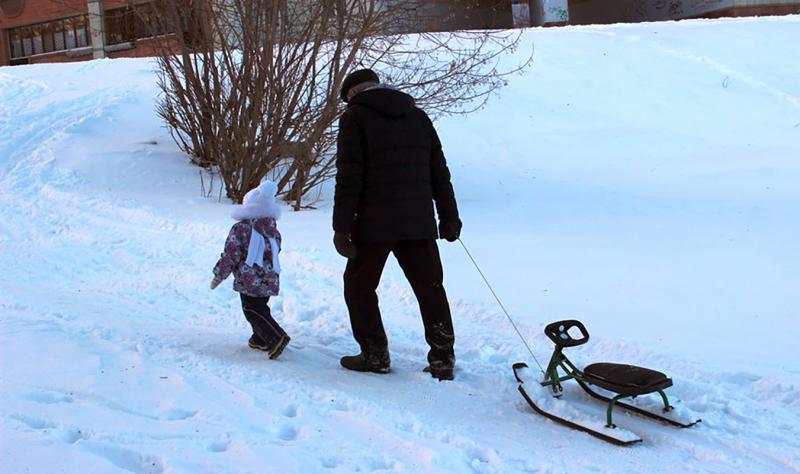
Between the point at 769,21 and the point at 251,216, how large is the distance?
66.8 feet

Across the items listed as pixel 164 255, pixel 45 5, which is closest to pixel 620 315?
pixel 164 255

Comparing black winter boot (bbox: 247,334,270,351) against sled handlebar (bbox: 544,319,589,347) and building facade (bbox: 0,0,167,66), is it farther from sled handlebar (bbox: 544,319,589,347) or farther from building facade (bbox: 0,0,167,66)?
building facade (bbox: 0,0,167,66)

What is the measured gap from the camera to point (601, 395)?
4.15 m

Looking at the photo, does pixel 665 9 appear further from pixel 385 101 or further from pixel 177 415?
pixel 177 415

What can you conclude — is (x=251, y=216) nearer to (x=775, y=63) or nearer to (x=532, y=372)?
(x=532, y=372)

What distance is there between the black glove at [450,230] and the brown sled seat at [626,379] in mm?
1069

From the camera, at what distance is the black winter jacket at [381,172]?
14.2ft

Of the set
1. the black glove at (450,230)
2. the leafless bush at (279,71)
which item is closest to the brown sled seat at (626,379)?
the black glove at (450,230)

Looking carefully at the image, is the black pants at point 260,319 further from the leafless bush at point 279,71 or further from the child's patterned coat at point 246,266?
the leafless bush at point 279,71

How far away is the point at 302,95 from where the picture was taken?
10.4 metres

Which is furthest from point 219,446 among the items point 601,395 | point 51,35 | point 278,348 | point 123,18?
point 51,35

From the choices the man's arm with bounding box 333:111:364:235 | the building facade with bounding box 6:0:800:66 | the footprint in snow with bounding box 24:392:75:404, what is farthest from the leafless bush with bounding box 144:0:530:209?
the building facade with bounding box 6:0:800:66

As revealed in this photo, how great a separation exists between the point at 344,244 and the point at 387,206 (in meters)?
0.32

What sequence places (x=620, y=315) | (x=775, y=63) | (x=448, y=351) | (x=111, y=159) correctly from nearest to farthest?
(x=448, y=351), (x=620, y=315), (x=111, y=159), (x=775, y=63)
